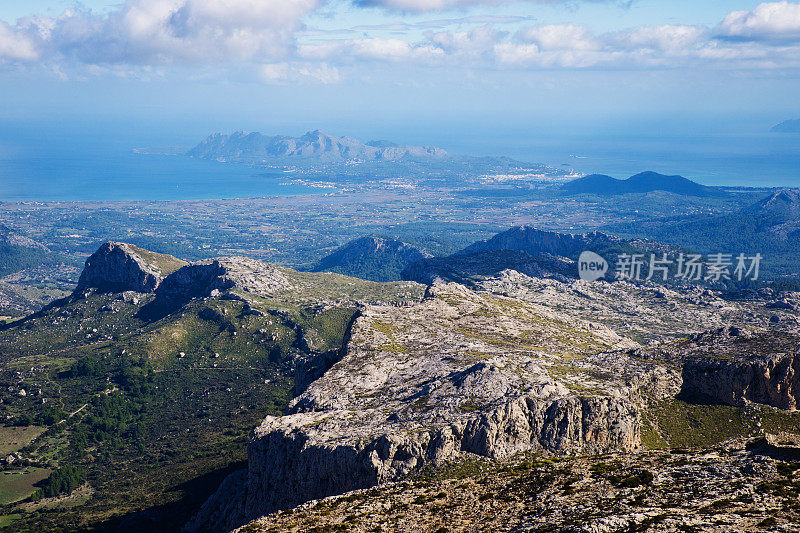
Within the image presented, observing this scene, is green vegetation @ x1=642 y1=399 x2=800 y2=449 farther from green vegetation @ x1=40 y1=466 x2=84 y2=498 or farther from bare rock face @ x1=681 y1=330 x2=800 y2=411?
green vegetation @ x1=40 y1=466 x2=84 y2=498

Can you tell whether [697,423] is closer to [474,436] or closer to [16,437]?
[474,436]

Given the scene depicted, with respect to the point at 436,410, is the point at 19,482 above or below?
below

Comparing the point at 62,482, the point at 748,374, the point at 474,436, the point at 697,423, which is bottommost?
the point at 62,482

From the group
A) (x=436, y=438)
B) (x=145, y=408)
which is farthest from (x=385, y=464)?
(x=145, y=408)

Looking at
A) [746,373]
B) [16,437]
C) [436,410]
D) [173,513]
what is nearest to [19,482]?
[16,437]

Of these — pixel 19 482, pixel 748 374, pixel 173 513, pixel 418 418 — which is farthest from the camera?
pixel 19 482

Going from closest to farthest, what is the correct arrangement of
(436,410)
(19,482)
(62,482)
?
(436,410), (62,482), (19,482)

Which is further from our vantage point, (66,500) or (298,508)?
(66,500)

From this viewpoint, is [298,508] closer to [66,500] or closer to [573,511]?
[573,511]
